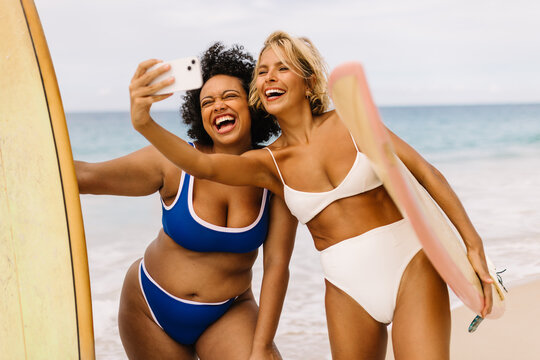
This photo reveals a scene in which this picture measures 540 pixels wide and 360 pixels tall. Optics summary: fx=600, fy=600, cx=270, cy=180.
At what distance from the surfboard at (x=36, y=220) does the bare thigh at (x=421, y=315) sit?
44.0 inches

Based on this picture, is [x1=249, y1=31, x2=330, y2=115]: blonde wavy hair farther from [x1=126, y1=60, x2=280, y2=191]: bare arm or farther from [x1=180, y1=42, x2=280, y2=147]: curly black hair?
[x1=126, y1=60, x2=280, y2=191]: bare arm

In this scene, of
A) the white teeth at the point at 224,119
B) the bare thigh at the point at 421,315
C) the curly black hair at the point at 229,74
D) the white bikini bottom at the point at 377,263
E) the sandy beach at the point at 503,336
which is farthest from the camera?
the sandy beach at the point at 503,336

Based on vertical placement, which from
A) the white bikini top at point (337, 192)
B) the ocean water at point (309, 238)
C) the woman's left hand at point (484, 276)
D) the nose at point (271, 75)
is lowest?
the ocean water at point (309, 238)

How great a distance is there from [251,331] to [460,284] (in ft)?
3.09

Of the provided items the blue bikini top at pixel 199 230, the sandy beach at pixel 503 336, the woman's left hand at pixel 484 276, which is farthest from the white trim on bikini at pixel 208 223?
the sandy beach at pixel 503 336

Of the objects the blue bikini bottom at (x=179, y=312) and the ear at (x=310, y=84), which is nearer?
the ear at (x=310, y=84)

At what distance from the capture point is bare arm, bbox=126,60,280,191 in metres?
1.88

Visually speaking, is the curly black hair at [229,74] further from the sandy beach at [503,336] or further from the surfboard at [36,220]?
the sandy beach at [503,336]

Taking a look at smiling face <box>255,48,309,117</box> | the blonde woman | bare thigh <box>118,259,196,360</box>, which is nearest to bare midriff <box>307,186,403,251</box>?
the blonde woman

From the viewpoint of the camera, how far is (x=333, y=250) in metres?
2.25

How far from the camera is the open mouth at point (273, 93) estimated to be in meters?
2.28

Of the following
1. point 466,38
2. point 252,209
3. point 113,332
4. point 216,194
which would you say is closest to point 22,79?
point 216,194

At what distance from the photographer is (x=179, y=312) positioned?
251 centimetres

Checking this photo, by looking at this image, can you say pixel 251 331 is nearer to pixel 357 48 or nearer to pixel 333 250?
pixel 333 250
